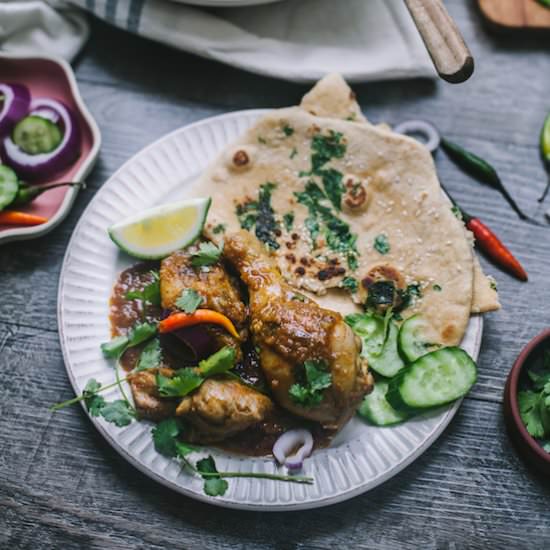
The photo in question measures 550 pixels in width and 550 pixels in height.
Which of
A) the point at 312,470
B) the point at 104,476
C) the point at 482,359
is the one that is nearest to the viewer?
the point at 312,470

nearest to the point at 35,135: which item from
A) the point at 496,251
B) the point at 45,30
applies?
the point at 45,30

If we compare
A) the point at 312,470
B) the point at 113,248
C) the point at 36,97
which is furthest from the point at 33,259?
the point at 312,470

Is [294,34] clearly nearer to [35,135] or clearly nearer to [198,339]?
[35,135]

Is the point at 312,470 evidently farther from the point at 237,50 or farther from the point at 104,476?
the point at 237,50

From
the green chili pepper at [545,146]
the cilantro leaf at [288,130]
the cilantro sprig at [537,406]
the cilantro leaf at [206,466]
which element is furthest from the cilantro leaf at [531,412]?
the cilantro leaf at [288,130]

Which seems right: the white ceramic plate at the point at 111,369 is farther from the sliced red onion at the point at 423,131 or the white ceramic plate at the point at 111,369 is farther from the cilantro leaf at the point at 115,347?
the sliced red onion at the point at 423,131
